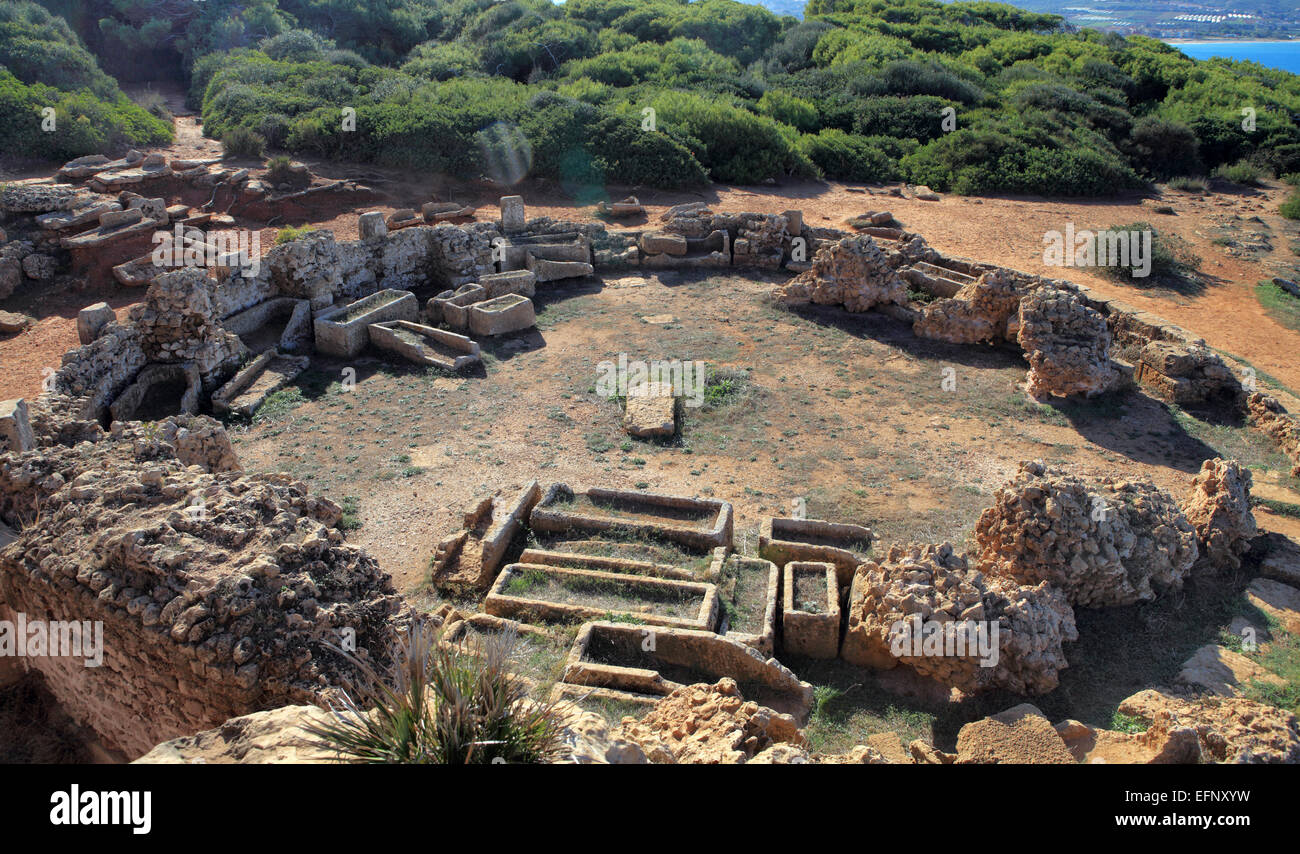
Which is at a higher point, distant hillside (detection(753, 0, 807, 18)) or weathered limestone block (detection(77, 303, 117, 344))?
distant hillside (detection(753, 0, 807, 18))

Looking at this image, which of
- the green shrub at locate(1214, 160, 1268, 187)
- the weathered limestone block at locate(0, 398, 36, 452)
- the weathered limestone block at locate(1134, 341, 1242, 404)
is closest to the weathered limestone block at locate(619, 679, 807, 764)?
the weathered limestone block at locate(0, 398, 36, 452)

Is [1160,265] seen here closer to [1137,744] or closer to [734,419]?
[734,419]

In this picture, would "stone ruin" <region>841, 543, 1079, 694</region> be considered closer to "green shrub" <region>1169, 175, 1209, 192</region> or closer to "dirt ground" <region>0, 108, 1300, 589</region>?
"dirt ground" <region>0, 108, 1300, 589</region>

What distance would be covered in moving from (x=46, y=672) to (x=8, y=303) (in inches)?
472

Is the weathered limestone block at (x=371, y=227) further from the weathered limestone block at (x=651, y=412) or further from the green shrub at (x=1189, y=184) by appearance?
the green shrub at (x=1189, y=184)

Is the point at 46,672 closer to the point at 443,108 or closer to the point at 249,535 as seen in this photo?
the point at 249,535

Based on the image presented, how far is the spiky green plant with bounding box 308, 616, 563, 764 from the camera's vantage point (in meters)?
4.20

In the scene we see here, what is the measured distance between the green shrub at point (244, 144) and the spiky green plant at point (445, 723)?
23380mm

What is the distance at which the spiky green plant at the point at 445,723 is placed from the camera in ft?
13.8

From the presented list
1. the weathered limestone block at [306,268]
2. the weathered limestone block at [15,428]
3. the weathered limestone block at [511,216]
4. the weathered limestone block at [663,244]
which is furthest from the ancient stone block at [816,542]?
the weathered limestone block at [511,216]

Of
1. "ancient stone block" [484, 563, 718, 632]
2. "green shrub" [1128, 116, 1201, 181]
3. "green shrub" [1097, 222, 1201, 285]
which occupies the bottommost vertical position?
"ancient stone block" [484, 563, 718, 632]

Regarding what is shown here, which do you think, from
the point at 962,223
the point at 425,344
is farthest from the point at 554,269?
the point at 962,223

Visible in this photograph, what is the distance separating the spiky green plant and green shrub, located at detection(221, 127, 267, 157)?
23.4 metres
